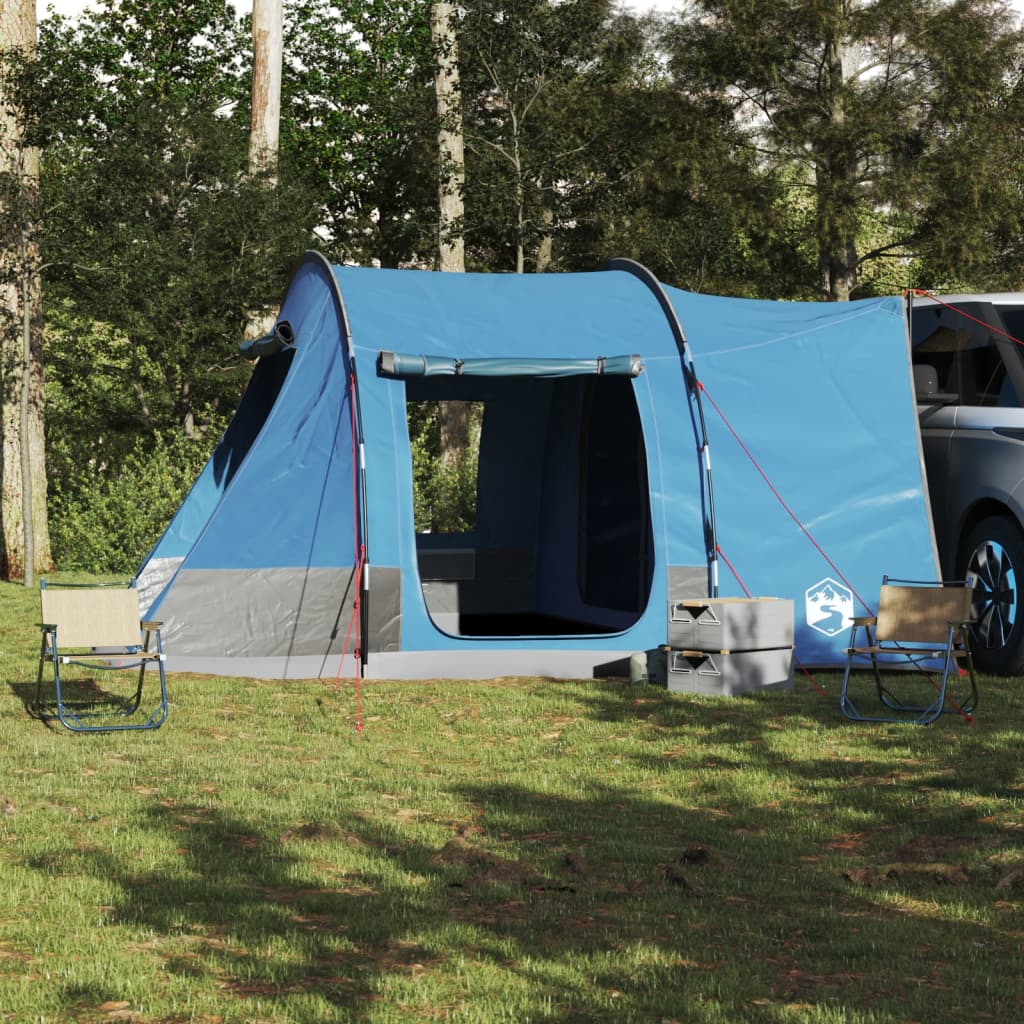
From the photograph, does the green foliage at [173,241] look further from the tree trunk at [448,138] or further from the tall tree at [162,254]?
the tree trunk at [448,138]

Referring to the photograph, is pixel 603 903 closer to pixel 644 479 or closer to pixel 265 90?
pixel 644 479

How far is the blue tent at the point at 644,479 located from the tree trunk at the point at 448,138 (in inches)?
419

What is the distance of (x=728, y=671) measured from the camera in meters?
9.43

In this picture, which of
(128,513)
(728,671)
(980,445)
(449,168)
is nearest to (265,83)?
(449,168)

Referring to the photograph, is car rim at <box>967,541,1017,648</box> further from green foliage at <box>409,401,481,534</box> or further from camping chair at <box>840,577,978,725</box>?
green foliage at <box>409,401,481,534</box>

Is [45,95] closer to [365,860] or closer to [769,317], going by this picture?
[769,317]

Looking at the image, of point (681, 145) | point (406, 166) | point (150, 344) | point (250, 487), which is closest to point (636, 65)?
point (681, 145)

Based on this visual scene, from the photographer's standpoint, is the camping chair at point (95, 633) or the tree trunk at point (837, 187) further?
the tree trunk at point (837, 187)

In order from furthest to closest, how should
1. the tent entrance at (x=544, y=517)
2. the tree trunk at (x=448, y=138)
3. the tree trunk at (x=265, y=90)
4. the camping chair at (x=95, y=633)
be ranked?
the tree trunk at (x=265, y=90)
the tree trunk at (x=448, y=138)
the tent entrance at (x=544, y=517)
the camping chair at (x=95, y=633)

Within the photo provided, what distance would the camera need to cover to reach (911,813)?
641 centimetres

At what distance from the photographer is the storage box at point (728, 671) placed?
9.44 m

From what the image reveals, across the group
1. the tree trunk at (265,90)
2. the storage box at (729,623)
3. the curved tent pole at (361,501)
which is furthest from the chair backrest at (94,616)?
the tree trunk at (265,90)

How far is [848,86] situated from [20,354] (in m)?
14.8

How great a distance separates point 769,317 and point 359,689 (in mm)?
4137
